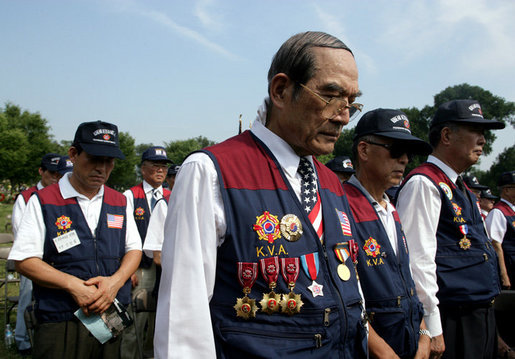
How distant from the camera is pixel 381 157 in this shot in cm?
312

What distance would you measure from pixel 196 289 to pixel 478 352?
314 cm

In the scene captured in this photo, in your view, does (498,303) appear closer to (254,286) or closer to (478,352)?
(478,352)

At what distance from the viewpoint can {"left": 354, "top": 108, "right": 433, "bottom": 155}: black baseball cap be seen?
3047 millimetres

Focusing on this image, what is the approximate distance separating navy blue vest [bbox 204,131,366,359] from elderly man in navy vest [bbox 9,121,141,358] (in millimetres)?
2027

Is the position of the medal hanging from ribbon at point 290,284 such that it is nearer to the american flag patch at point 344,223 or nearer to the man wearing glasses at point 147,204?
the american flag patch at point 344,223

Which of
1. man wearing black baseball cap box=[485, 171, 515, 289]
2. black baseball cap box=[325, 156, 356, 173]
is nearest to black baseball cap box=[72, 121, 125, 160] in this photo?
black baseball cap box=[325, 156, 356, 173]

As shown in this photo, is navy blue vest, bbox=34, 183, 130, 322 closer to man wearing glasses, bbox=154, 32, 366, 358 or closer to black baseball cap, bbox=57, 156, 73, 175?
man wearing glasses, bbox=154, 32, 366, 358

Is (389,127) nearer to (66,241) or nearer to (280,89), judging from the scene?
(280,89)

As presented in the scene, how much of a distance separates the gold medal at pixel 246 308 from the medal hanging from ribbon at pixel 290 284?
0.37ft

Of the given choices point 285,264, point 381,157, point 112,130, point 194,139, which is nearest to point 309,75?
point 285,264

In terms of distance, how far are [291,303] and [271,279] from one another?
121 mm

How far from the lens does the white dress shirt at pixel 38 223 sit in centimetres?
317

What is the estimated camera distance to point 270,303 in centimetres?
157

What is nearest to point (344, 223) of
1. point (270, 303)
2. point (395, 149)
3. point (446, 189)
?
point (270, 303)
